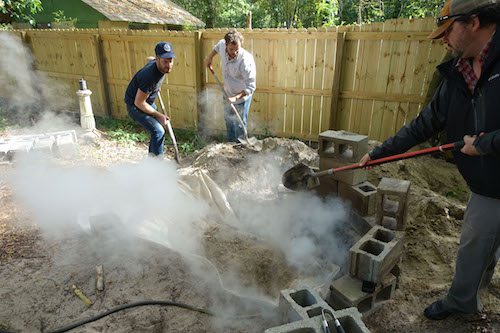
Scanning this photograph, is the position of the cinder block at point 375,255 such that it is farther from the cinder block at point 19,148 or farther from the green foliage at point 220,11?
the green foliage at point 220,11

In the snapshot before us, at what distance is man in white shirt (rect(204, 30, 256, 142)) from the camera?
5.46 m

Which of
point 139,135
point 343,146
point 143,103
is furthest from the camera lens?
point 139,135

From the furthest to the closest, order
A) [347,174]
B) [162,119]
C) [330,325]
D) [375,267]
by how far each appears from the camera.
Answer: [162,119], [347,174], [375,267], [330,325]

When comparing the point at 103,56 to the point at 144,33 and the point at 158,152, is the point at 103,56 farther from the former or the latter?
the point at 158,152

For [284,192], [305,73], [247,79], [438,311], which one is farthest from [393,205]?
[305,73]

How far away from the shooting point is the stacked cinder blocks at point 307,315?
194 centimetres

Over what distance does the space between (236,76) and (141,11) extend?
9.47 meters

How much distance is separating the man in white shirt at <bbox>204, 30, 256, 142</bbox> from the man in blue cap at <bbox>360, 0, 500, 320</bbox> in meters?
3.68

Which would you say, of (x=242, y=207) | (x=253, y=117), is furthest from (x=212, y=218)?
(x=253, y=117)

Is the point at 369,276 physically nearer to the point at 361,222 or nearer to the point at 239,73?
the point at 361,222

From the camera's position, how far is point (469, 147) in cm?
204

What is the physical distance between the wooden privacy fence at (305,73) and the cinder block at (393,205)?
3.49 metres

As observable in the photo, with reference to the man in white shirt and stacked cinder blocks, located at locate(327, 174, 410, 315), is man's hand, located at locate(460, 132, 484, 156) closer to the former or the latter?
stacked cinder blocks, located at locate(327, 174, 410, 315)

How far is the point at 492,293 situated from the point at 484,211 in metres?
1.11
